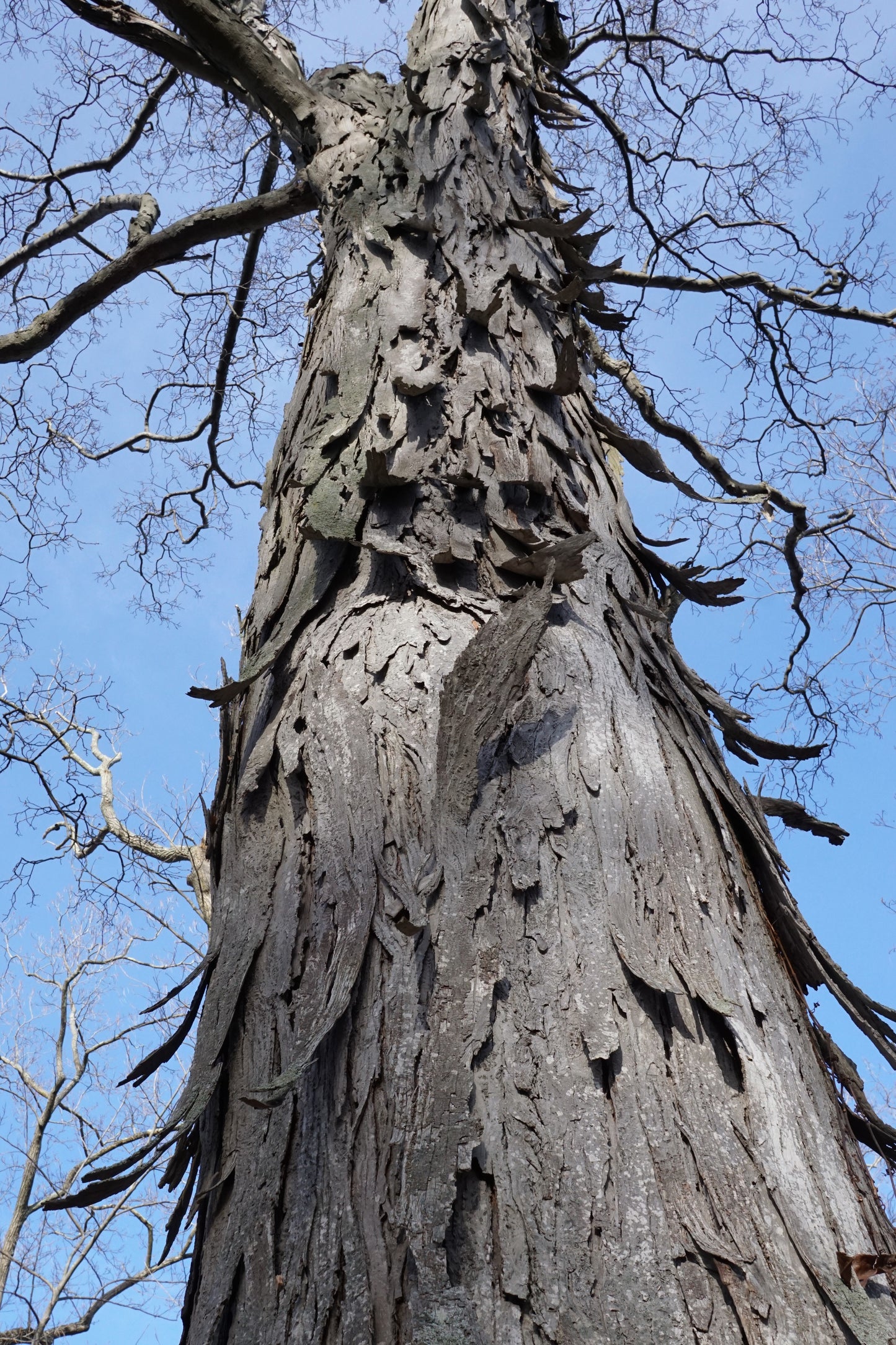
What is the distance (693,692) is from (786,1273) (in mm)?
1109

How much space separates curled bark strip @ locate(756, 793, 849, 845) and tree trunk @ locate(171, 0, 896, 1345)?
0.26 metres

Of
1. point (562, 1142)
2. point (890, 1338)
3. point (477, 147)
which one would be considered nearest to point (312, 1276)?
point (562, 1142)

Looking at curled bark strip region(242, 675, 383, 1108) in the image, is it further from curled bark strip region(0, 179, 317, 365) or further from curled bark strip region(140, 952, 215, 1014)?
curled bark strip region(0, 179, 317, 365)

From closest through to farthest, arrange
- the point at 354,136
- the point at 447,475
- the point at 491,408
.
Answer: the point at 447,475, the point at 491,408, the point at 354,136

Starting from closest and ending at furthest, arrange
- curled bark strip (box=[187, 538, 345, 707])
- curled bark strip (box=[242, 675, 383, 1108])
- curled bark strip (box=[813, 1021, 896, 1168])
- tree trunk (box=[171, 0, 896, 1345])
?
tree trunk (box=[171, 0, 896, 1345])
curled bark strip (box=[242, 675, 383, 1108])
curled bark strip (box=[813, 1021, 896, 1168])
curled bark strip (box=[187, 538, 345, 707])

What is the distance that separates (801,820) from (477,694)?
0.96m

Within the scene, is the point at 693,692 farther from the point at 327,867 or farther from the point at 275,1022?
the point at 275,1022

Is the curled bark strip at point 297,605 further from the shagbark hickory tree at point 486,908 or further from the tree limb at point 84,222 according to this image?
the tree limb at point 84,222

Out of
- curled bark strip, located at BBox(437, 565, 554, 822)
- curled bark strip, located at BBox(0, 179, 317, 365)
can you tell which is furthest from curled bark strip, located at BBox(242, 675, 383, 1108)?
curled bark strip, located at BBox(0, 179, 317, 365)

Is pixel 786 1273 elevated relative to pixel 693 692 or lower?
lower

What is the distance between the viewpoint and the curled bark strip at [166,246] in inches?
136

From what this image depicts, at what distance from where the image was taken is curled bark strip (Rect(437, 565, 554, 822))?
151 cm

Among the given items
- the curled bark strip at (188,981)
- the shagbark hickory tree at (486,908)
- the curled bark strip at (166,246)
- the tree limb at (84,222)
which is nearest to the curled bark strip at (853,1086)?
the shagbark hickory tree at (486,908)

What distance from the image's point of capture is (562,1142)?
1147 millimetres
